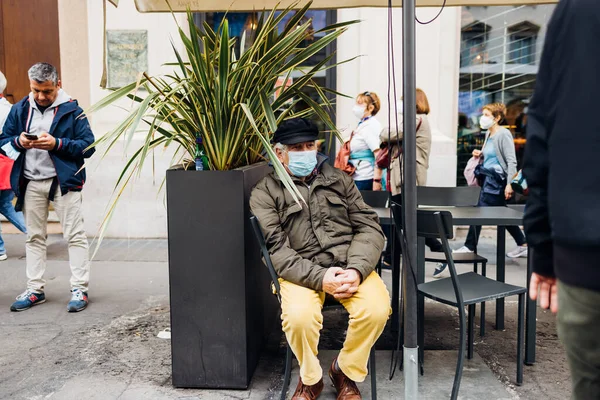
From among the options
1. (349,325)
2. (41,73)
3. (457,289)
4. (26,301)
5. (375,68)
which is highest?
(375,68)

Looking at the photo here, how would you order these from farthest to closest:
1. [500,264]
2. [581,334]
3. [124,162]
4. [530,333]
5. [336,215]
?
[124,162], [500,264], [530,333], [336,215], [581,334]

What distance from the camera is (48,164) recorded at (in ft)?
16.3

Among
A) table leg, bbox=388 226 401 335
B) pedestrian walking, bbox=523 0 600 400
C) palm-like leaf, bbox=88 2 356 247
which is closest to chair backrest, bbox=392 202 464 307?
palm-like leaf, bbox=88 2 356 247

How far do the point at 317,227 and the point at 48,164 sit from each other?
2.55m

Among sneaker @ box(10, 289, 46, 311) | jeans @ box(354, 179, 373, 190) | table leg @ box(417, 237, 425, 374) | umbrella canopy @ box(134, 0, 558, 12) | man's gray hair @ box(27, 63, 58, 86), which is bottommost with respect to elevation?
sneaker @ box(10, 289, 46, 311)

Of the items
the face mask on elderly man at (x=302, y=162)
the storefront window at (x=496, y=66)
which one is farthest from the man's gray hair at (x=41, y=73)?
the storefront window at (x=496, y=66)

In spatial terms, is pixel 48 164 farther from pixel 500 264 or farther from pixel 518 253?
pixel 518 253

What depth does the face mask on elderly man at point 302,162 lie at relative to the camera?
3.52 meters

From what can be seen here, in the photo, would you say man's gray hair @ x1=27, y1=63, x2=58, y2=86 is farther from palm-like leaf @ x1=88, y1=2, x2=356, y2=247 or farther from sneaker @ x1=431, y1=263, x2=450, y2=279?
sneaker @ x1=431, y1=263, x2=450, y2=279

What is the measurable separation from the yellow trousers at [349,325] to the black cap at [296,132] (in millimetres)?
803

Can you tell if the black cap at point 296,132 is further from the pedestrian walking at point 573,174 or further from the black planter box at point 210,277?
the pedestrian walking at point 573,174

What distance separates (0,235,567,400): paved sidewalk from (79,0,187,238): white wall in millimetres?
2070

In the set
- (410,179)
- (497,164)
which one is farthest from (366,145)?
(410,179)

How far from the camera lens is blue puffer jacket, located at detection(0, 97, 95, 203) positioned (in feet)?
16.1
